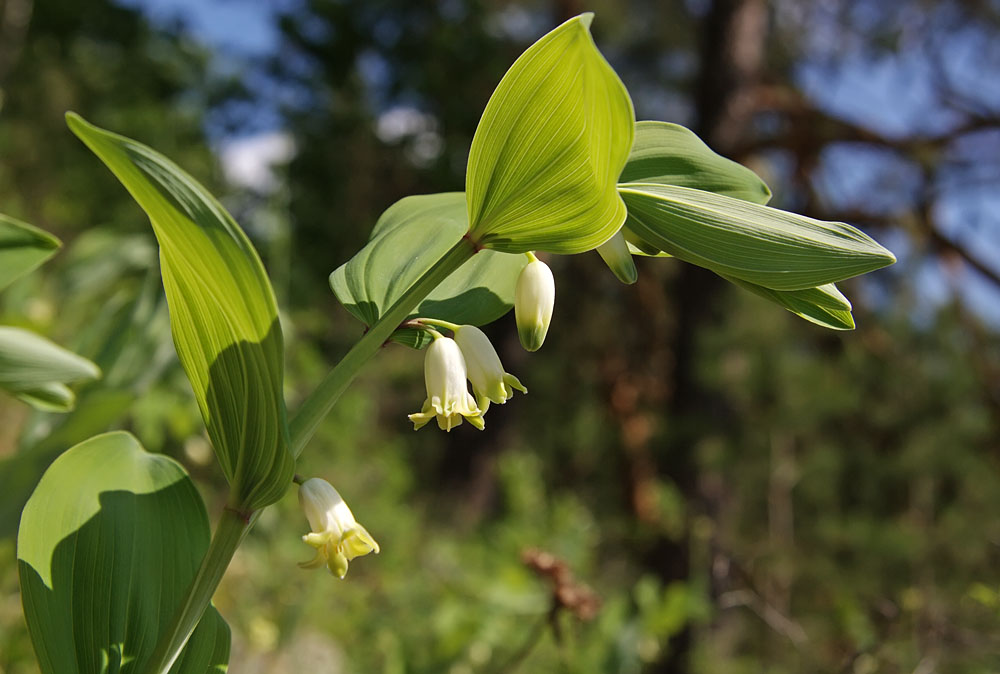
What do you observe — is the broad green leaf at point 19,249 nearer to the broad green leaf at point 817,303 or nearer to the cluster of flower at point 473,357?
the cluster of flower at point 473,357

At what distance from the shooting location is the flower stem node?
1.36ft

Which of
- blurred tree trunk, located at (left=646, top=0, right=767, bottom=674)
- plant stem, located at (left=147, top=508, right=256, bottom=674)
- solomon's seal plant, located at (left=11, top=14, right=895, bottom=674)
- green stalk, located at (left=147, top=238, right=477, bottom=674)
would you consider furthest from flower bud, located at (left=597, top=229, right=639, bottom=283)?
→ blurred tree trunk, located at (left=646, top=0, right=767, bottom=674)

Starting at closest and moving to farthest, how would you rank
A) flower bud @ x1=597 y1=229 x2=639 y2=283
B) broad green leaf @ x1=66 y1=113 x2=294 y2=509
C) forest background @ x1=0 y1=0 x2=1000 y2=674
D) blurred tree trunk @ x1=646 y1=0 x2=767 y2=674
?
broad green leaf @ x1=66 y1=113 x2=294 y2=509 < flower bud @ x1=597 y1=229 x2=639 y2=283 < forest background @ x1=0 y1=0 x2=1000 y2=674 < blurred tree trunk @ x1=646 y1=0 x2=767 y2=674

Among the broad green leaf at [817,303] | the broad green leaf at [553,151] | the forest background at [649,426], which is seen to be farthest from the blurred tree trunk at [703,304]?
the broad green leaf at [553,151]

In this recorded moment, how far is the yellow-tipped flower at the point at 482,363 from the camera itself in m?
0.45

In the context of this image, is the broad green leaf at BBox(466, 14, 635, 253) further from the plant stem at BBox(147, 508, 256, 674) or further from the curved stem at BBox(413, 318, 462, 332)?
the plant stem at BBox(147, 508, 256, 674)

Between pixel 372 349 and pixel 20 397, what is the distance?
0.61ft

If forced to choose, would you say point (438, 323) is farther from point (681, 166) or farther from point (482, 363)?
point (681, 166)

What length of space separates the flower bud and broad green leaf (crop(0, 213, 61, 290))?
286 millimetres

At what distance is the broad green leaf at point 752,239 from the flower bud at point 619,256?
0.03 metres

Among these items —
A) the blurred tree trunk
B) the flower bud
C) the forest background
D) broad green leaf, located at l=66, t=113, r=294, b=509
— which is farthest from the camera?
the blurred tree trunk

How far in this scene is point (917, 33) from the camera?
4.49m

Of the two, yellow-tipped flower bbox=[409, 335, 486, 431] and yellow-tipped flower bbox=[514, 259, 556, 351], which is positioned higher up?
yellow-tipped flower bbox=[514, 259, 556, 351]

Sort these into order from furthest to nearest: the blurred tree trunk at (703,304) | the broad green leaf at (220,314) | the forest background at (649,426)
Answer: the blurred tree trunk at (703,304) → the forest background at (649,426) → the broad green leaf at (220,314)
